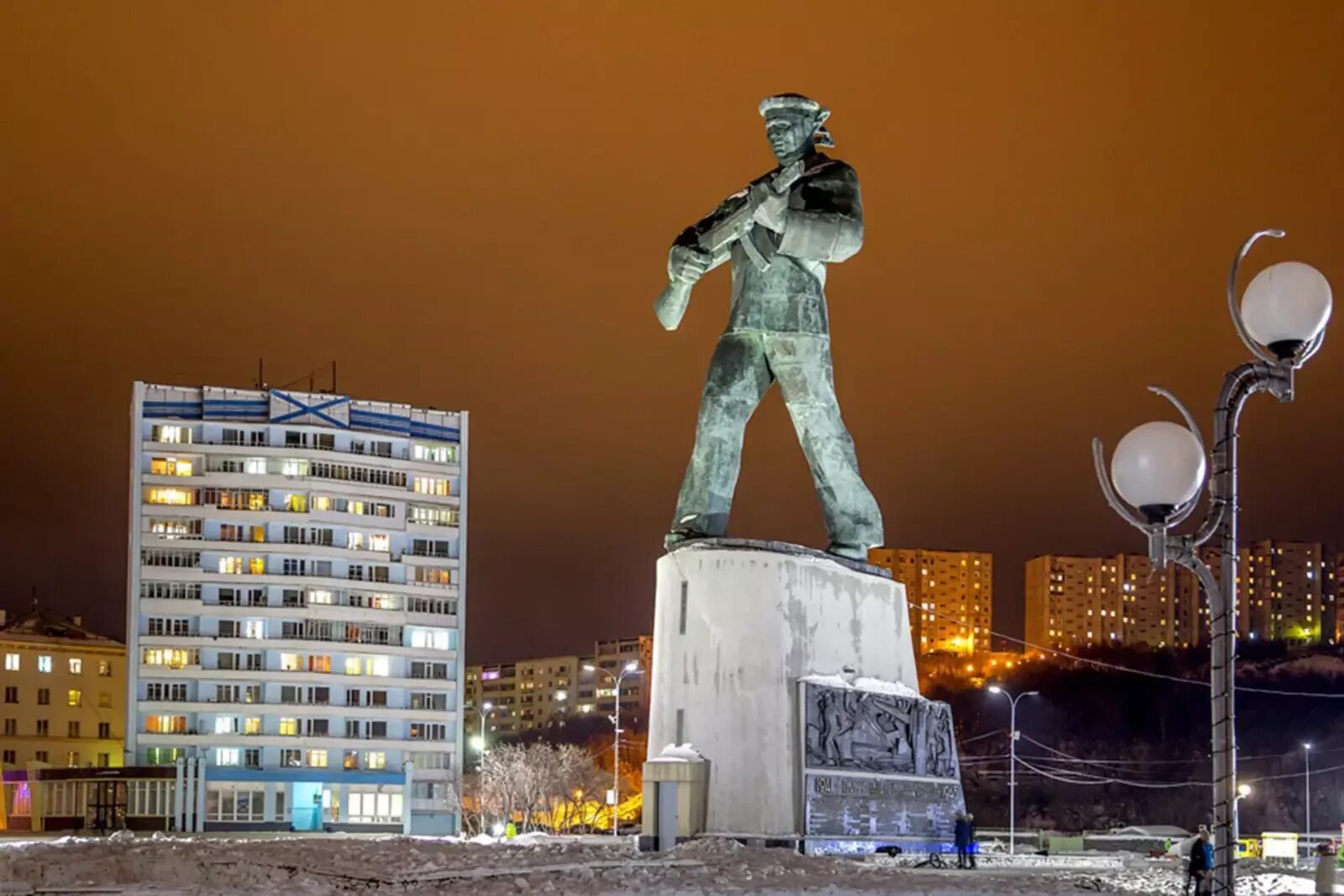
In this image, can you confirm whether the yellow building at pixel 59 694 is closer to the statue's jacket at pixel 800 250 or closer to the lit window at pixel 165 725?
the lit window at pixel 165 725

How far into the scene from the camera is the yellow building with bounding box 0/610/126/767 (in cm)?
8362

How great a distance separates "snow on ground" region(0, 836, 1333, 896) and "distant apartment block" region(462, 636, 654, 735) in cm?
13068

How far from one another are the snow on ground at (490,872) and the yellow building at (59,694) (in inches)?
2676

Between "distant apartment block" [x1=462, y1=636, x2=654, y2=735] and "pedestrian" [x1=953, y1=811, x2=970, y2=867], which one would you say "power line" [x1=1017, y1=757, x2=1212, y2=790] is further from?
"pedestrian" [x1=953, y1=811, x2=970, y2=867]

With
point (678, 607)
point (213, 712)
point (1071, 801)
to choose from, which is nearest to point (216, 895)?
point (678, 607)

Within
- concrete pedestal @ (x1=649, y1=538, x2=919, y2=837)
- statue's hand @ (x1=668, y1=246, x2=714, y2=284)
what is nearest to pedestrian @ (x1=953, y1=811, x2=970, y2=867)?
concrete pedestal @ (x1=649, y1=538, x2=919, y2=837)

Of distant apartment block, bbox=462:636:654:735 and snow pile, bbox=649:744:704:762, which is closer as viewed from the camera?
snow pile, bbox=649:744:704:762

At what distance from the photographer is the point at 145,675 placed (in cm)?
7525

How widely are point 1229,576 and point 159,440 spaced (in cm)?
7261

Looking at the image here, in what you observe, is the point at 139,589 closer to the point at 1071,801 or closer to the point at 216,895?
the point at 1071,801

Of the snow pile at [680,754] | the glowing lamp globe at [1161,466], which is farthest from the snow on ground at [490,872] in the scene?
the glowing lamp globe at [1161,466]

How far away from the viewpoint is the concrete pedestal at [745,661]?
21.3 m

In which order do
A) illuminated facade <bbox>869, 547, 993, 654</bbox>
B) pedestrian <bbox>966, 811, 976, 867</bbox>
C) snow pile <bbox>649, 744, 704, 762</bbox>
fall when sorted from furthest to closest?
illuminated facade <bbox>869, 547, 993, 654</bbox>
pedestrian <bbox>966, 811, 976, 867</bbox>
snow pile <bbox>649, 744, 704, 762</bbox>

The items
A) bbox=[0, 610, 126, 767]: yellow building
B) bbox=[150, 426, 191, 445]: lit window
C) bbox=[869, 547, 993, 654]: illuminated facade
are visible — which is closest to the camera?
bbox=[150, 426, 191, 445]: lit window
